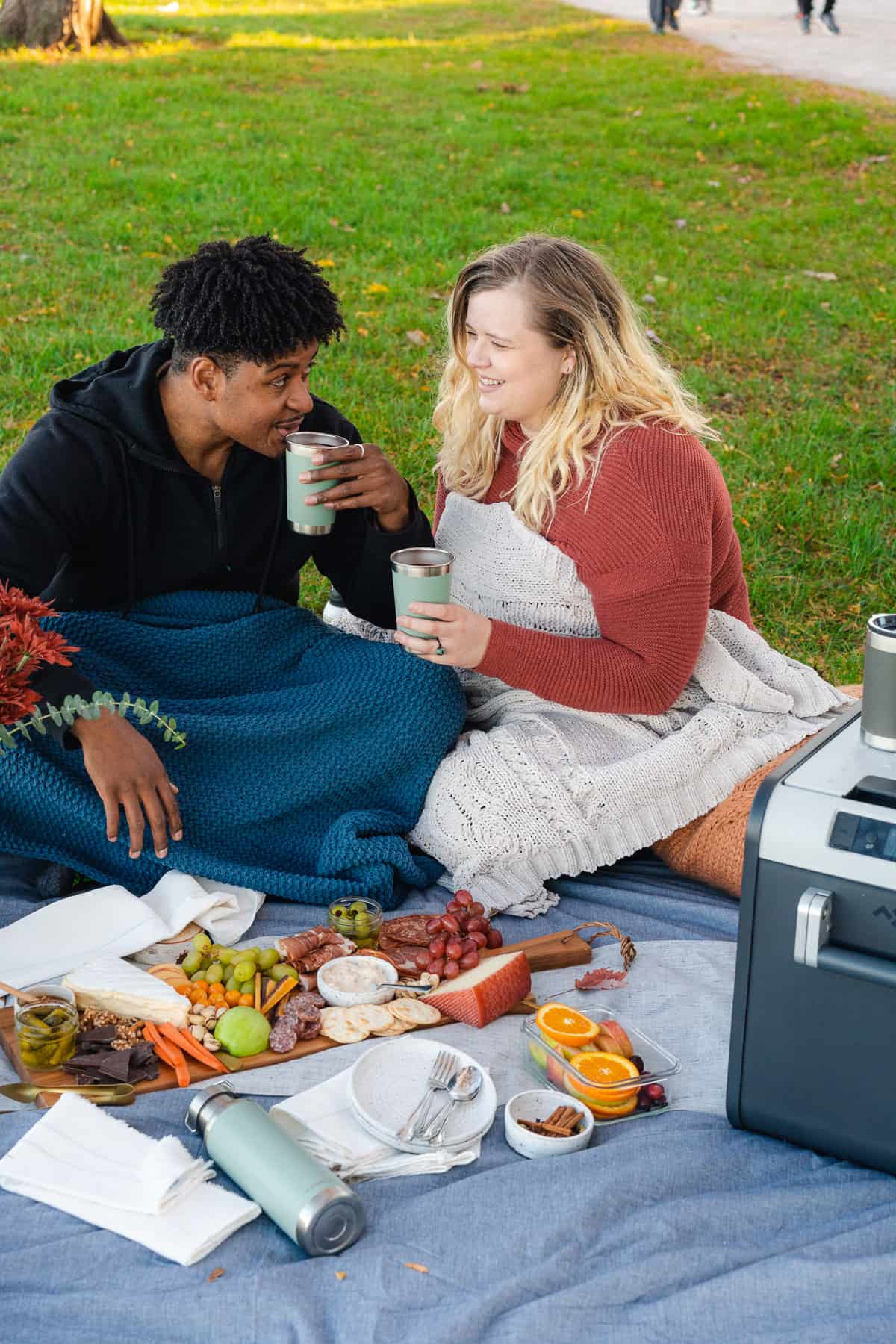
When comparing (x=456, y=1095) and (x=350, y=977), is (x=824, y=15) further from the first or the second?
(x=456, y=1095)

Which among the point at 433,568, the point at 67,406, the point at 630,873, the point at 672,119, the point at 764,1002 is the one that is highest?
the point at 672,119

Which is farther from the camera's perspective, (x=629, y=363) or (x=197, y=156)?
(x=197, y=156)

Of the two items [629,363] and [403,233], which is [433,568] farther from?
[403,233]

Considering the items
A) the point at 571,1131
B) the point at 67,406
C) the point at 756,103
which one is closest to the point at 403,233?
the point at 756,103

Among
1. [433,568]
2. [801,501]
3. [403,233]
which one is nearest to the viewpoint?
[433,568]

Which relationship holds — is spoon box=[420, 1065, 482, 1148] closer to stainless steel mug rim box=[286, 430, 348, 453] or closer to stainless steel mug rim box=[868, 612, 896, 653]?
stainless steel mug rim box=[868, 612, 896, 653]

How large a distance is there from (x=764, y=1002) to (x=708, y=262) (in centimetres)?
646

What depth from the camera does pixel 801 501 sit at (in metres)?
5.49

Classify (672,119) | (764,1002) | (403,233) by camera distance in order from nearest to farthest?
(764,1002) → (403,233) → (672,119)

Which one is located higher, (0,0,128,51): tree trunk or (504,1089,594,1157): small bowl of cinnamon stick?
(0,0,128,51): tree trunk

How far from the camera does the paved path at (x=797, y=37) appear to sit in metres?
12.7

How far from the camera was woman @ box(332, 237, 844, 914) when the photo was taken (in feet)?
10.6

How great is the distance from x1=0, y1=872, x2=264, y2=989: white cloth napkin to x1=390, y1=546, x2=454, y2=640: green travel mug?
0.78 m

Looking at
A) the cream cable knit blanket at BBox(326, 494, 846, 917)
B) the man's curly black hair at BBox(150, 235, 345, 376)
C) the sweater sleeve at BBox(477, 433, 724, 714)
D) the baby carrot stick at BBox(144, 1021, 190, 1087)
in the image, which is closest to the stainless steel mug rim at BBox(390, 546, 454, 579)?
the sweater sleeve at BBox(477, 433, 724, 714)
